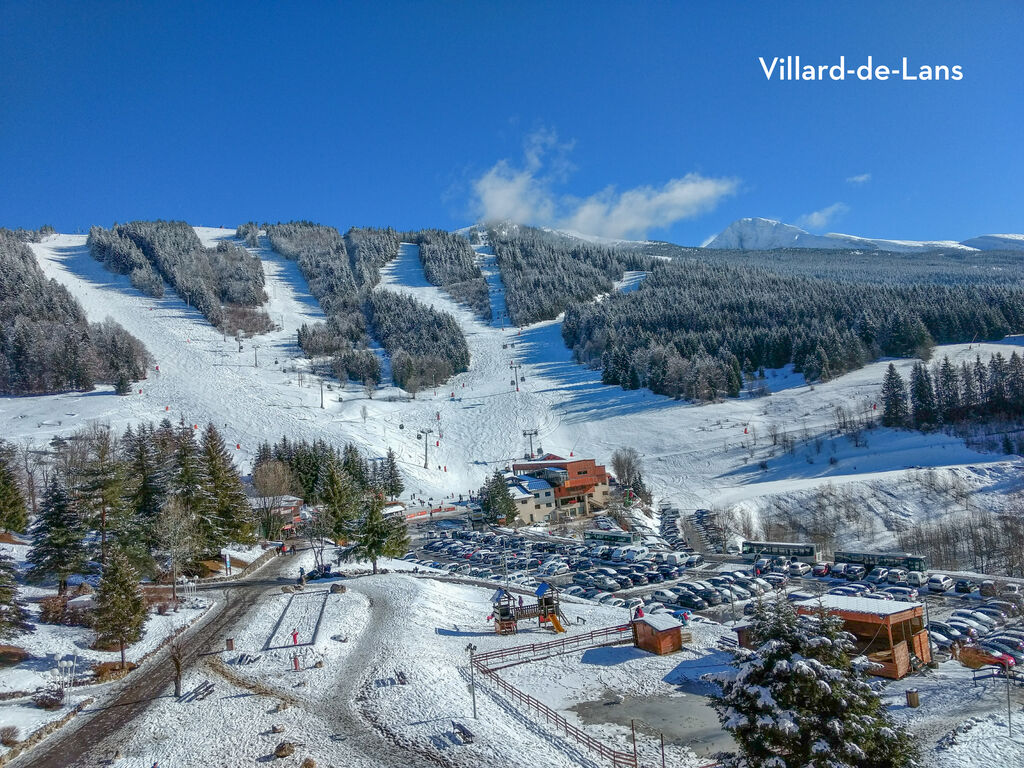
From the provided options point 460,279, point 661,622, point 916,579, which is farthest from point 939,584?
point 460,279

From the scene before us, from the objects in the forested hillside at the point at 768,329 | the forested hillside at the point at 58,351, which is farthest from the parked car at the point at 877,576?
the forested hillside at the point at 58,351

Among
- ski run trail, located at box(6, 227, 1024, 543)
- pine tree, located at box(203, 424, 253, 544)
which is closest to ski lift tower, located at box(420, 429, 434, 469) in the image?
ski run trail, located at box(6, 227, 1024, 543)

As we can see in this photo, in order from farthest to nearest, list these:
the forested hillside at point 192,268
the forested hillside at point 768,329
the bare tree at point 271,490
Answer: the forested hillside at point 192,268 < the forested hillside at point 768,329 < the bare tree at point 271,490

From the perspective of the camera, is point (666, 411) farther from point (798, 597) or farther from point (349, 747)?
point (349, 747)

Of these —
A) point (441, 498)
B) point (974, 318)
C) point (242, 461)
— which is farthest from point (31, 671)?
point (974, 318)

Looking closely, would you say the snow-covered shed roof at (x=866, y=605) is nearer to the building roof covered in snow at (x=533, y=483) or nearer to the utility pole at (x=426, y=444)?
the building roof covered in snow at (x=533, y=483)

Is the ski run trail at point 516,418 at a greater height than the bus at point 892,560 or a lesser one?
greater
